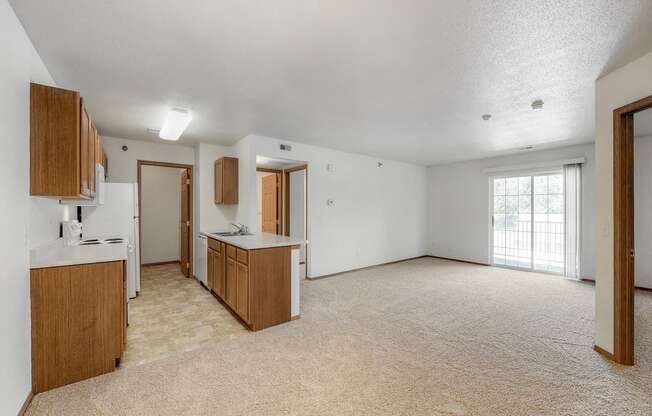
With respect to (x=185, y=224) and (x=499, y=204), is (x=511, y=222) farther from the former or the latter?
(x=185, y=224)

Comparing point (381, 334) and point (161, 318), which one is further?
point (161, 318)

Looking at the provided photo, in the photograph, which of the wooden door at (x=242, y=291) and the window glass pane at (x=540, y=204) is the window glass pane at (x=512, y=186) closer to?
the window glass pane at (x=540, y=204)

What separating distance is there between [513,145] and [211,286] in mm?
5525

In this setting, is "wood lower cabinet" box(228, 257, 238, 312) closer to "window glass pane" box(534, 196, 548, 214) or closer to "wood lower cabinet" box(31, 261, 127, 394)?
"wood lower cabinet" box(31, 261, 127, 394)

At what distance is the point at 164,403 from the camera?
1826 mm

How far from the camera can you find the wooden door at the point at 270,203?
6.23m

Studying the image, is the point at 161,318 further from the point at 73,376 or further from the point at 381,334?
the point at 381,334

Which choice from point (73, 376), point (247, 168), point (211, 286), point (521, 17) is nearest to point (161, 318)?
point (211, 286)

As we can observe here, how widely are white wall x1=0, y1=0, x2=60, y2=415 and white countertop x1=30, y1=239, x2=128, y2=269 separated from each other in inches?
4.0

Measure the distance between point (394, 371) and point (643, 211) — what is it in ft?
16.9

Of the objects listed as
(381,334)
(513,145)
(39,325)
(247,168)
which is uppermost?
(513,145)

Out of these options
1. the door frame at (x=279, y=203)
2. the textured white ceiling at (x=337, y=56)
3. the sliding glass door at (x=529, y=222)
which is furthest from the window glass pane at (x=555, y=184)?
the door frame at (x=279, y=203)

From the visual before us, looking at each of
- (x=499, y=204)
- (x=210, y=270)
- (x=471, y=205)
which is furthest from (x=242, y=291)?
(x=499, y=204)

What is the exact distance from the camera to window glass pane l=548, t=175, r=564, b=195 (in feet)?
17.3
